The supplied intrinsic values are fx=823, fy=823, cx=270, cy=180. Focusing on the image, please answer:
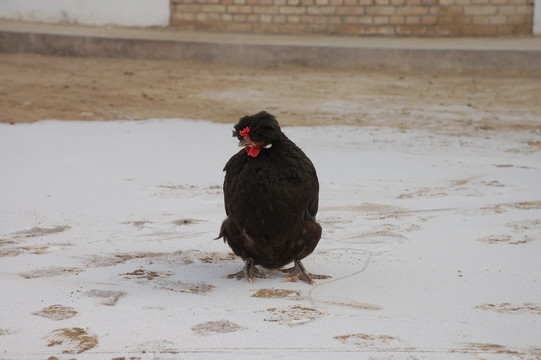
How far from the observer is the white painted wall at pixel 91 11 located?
1616cm

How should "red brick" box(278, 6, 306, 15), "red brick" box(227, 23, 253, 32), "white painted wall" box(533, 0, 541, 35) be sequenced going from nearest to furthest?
"white painted wall" box(533, 0, 541, 35) < "red brick" box(278, 6, 306, 15) < "red brick" box(227, 23, 253, 32)

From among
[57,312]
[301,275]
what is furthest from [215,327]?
[301,275]

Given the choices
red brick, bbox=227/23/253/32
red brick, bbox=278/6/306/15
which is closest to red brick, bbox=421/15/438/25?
red brick, bbox=278/6/306/15

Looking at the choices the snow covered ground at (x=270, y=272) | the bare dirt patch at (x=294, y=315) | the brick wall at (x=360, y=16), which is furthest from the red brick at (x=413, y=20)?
the bare dirt patch at (x=294, y=315)

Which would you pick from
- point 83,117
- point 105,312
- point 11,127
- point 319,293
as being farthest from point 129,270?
point 83,117

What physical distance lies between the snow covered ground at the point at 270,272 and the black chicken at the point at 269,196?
0.19 meters

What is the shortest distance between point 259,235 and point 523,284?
A: 1190mm

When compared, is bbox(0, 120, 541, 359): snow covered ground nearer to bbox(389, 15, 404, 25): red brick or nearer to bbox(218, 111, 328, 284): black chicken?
bbox(218, 111, 328, 284): black chicken

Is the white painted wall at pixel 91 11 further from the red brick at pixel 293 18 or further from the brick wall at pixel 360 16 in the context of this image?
the red brick at pixel 293 18

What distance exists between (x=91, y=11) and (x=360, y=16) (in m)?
5.33

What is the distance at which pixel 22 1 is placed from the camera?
16344 millimetres

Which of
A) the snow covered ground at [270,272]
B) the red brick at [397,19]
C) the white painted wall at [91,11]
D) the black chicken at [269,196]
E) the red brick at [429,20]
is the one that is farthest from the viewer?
the white painted wall at [91,11]

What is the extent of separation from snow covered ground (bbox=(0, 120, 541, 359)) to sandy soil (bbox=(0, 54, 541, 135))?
57.4 inches

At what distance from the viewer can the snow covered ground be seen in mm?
2975
